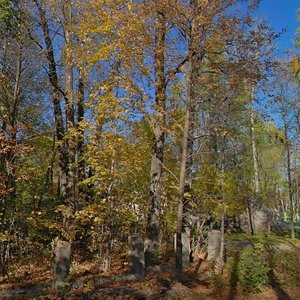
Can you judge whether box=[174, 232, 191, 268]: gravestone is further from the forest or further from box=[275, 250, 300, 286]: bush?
box=[275, 250, 300, 286]: bush

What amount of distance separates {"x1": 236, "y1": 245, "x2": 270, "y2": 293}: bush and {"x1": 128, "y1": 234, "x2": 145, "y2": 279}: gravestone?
3.12 meters

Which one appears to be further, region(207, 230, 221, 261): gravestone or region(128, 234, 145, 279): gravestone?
region(207, 230, 221, 261): gravestone

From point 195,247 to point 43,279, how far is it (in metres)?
5.64

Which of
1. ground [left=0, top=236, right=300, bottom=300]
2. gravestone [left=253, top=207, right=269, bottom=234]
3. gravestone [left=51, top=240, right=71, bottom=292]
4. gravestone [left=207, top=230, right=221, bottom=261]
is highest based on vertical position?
gravestone [left=253, top=207, right=269, bottom=234]

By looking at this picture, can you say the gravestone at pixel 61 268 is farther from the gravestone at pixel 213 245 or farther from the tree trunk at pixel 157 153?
the gravestone at pixel 213 245

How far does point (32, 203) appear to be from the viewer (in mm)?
15945

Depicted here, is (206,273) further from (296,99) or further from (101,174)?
(296,99)

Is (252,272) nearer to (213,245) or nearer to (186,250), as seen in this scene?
(213,245)

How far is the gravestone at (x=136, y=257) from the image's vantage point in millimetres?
10203

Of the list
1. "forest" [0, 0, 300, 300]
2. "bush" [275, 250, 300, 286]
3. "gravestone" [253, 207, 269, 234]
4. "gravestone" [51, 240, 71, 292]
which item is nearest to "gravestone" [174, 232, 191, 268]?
"forest" [0, 0, 300, 300]

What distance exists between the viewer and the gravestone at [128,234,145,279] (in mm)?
10203

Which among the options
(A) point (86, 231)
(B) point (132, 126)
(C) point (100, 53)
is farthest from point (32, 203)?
(C) point (100, 53)

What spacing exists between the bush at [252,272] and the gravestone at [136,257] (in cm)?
312

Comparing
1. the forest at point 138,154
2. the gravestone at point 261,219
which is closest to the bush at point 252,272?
the forest at point 138,154
